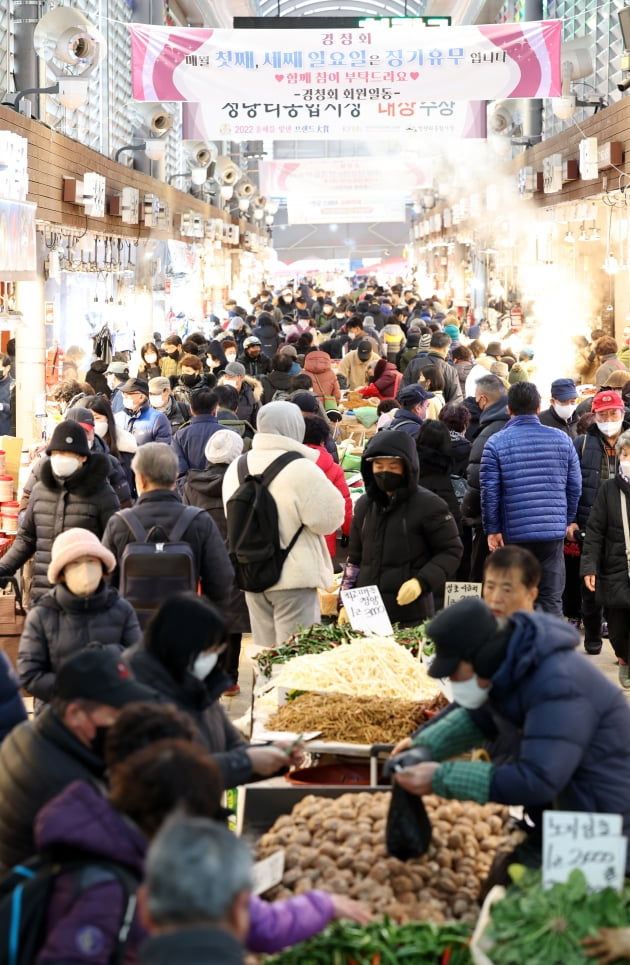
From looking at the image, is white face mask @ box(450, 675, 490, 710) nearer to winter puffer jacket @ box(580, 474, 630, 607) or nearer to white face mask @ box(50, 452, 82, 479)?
white face mask @ box(50, 452, 82, 479)

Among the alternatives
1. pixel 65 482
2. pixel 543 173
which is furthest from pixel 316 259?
pixel 65 482

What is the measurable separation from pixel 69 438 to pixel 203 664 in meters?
2.89

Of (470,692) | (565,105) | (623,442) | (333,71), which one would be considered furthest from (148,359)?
(470,692)

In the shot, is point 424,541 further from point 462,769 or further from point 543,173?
point 543,173

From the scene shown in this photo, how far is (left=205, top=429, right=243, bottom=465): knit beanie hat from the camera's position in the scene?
800cm

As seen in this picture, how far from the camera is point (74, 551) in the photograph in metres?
4.99

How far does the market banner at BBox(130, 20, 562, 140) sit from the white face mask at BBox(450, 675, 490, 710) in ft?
34.2

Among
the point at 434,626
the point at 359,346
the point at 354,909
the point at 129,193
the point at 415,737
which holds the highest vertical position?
the point at 129,193

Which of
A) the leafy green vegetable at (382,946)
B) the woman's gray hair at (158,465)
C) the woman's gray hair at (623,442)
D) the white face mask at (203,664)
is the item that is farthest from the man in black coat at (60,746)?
the woman's gray hair at (623,442)

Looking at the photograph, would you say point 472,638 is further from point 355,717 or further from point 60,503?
point 60,503

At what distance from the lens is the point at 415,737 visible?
4.03m

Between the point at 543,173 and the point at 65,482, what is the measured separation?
533 inches

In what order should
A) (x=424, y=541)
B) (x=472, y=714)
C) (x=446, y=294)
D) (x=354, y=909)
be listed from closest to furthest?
(x=354, y=909), (x=472, y=714), (x=424, y=541), (x=446, y=294)

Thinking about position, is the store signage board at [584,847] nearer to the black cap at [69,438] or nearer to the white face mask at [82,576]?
the white face mask at [82,576]
